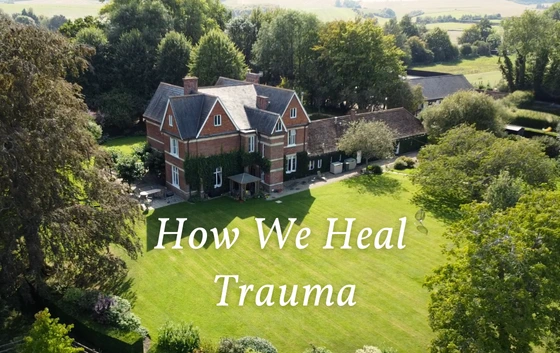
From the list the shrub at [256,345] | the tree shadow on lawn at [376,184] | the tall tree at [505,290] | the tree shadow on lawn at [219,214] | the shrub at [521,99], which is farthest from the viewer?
the shrub at [521,99]

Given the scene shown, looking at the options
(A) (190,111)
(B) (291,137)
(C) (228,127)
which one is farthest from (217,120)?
(B) (291,137)

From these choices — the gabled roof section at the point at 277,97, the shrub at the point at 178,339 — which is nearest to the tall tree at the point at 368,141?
the gabled roof section at the point at 277,97

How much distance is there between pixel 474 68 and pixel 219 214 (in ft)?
383

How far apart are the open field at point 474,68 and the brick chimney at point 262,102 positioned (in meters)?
81.0

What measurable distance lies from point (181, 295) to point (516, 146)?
31.5 metres

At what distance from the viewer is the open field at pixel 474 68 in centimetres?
11882

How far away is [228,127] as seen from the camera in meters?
→ 44.9

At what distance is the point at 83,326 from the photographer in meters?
23.8

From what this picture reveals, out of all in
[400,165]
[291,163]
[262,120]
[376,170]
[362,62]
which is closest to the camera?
[262,120]

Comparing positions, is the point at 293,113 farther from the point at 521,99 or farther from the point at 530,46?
the point at 530,46

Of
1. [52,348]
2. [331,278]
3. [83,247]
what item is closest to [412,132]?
[331,278]

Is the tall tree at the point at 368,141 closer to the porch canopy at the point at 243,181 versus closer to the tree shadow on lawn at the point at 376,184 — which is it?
the tree shadow on lawn at the point at 376,184

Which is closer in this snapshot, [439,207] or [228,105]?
[439,207]

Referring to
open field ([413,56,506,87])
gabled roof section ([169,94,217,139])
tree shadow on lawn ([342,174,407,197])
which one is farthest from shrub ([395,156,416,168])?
open field ([413,56,506,87])
